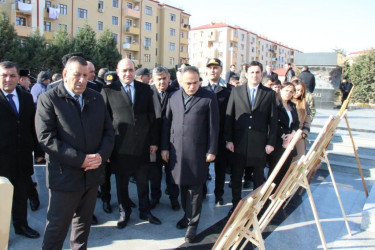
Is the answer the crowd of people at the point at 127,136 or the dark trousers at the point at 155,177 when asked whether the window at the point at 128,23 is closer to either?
the crowd of people at the point at 127,136

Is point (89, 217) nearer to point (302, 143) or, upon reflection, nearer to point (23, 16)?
point (302, 143)

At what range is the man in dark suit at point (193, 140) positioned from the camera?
3.34 meters

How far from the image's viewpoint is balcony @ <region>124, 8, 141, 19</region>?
3972 centimetres

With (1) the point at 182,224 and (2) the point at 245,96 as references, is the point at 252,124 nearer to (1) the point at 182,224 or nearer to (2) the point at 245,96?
(2) the point at 245,96

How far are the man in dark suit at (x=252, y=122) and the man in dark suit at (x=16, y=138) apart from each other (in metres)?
2.38

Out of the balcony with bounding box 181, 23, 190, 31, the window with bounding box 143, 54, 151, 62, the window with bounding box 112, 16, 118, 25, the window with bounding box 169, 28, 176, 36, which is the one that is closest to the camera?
the window with bounding box 112, 16, 118, 25

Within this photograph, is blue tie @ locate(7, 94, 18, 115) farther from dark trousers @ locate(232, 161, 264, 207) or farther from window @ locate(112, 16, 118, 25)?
window @ locate(112, 16, 118, 25)

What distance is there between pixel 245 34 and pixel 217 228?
2805 inches

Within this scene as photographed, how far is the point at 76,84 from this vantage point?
2492mm

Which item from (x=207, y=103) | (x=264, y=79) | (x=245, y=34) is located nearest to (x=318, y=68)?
(x=264, y=79)

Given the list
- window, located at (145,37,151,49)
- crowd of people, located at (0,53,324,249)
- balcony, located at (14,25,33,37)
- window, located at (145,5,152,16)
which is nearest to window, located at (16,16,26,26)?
balcony, located at (14,25,33,37)

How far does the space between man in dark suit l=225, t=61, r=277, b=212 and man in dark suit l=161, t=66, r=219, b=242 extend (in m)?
0.59

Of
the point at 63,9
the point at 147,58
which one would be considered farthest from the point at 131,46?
the point at 63,9

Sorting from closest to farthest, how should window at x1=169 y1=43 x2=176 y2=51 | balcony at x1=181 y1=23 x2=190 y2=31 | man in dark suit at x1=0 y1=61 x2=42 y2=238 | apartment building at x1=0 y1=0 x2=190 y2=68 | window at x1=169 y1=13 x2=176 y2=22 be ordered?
man in dark suit at x1=0 y1=61 x2=42 y2=238, apartment building at x1=0 y1=0 x2=190 y2=68, window at x1=169 y1=13 x2=176 y2=22, window at x1=169 y1=43 x2=176 y2=51, balcony at x1=181 y1=23 x2=190 y2=31
